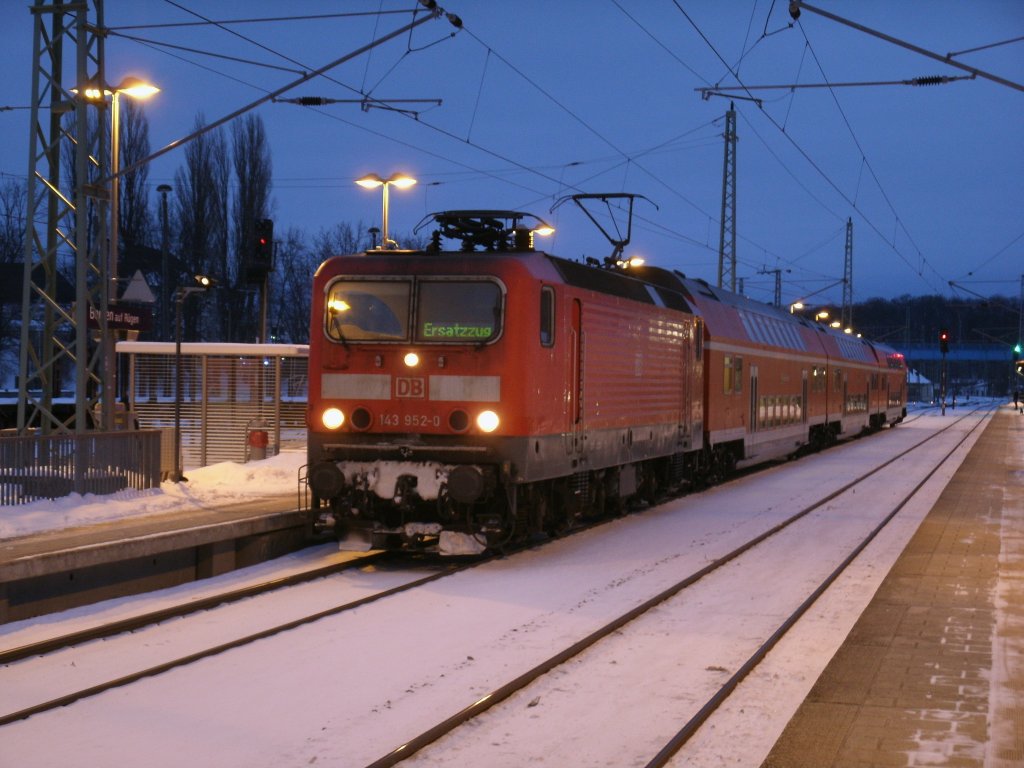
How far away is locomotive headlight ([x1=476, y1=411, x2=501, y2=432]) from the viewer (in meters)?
12.5

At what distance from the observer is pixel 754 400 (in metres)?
24.2

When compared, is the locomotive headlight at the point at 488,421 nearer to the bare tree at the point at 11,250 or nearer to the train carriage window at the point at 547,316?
the train carriage window at the point at 547,316

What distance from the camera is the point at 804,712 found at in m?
7.30

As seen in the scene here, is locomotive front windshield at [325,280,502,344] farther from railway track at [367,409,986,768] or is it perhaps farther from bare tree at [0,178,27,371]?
bare tree at [0,178,27,371]

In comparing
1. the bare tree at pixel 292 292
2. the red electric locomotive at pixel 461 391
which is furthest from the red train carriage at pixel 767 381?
the bare tree at pixel 292 292

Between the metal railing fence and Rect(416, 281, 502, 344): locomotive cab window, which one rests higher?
Rect(416, 281, 502, 344): locomotive cab window

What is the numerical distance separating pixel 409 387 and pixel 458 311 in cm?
96

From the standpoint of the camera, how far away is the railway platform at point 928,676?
6.59 m

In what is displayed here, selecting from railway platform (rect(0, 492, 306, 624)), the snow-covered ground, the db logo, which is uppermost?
the db logo

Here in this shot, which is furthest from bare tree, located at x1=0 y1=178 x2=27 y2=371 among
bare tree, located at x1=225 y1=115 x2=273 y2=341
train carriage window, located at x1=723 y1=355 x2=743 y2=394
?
train carriage window, located at x1=723 y1=355 x2=743 y2=394

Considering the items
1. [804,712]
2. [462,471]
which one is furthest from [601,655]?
[462,471]

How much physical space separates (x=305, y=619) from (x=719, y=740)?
4.21m

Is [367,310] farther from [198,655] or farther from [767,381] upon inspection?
[767,381]

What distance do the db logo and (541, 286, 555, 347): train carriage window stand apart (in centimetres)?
137
